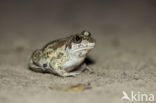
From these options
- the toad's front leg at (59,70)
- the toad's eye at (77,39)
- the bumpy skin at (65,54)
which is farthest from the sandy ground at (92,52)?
the toad's eye at (77,39)

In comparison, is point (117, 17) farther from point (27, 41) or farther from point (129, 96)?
point (129, 96)

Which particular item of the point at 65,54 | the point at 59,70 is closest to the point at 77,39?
the point at 65,54

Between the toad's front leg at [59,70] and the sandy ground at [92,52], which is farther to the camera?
the toad's front leg at [59,70]

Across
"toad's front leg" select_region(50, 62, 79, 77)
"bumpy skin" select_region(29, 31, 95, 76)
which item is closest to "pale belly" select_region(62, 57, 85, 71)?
"bumpy skin" select_region(29, 31, 95, 76)

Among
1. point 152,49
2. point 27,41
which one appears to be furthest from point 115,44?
point 27,41

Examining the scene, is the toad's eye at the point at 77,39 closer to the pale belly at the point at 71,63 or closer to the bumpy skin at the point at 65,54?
the bumpy skin at the point at 65,54

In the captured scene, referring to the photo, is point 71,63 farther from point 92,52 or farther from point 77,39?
point 92,52

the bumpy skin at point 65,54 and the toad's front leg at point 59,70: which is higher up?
the bumpy skin at point 65,54
